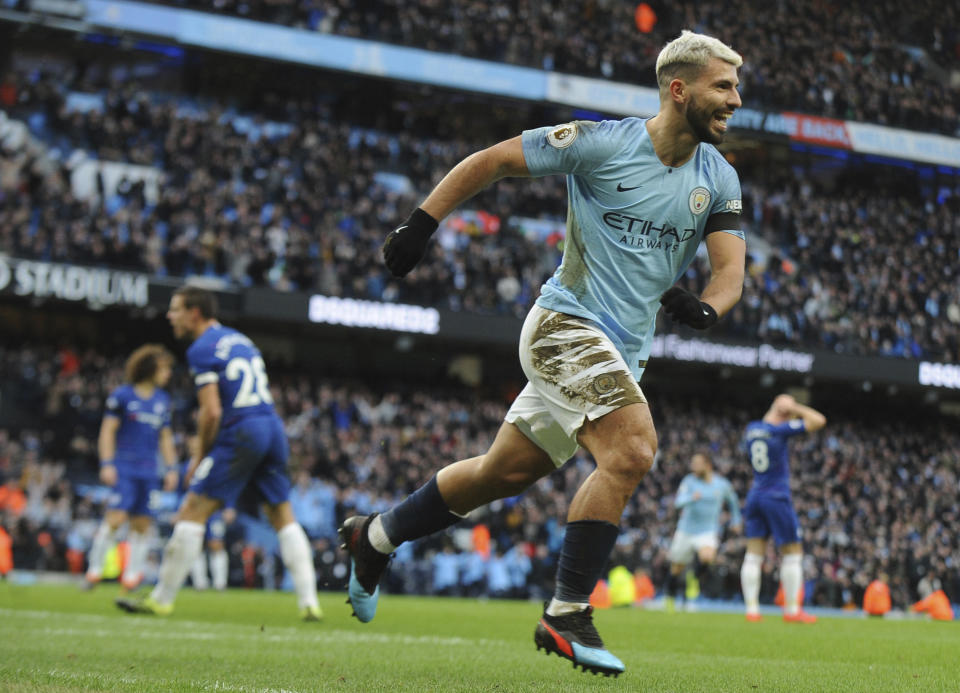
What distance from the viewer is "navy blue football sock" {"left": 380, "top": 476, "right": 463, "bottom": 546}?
478cm

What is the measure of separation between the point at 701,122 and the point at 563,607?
1813mm

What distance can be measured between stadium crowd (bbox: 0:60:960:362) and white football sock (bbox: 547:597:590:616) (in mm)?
19329

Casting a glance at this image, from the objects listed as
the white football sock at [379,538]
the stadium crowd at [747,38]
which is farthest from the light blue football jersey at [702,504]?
the stadium crowd at [747,38]

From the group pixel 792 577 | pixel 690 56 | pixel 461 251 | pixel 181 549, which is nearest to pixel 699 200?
pixel 690 56

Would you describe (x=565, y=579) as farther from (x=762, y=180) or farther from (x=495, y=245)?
(x=762, y=180)

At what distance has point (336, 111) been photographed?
29125 millimetres

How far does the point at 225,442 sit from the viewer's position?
800cm

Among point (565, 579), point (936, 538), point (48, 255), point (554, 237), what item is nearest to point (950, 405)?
point (936, 538)

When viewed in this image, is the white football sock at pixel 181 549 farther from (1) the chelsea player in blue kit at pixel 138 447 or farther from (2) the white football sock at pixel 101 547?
(2) the white football sock at pixel 101 547

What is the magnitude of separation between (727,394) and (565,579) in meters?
Answer: 27.6

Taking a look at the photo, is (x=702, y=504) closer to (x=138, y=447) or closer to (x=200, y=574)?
(x=138, y=447)

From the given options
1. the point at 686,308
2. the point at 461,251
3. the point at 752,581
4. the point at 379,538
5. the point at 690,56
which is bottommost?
the point at 752,581

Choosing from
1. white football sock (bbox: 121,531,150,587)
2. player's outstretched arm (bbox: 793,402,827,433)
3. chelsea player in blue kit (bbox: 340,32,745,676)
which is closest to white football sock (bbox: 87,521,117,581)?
white football sock (bbox: 121,531,150,587)

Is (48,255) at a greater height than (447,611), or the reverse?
(48,255)
